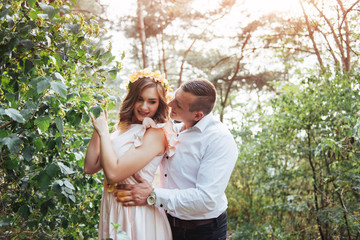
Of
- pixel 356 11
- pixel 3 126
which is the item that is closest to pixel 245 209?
pixel 356 11

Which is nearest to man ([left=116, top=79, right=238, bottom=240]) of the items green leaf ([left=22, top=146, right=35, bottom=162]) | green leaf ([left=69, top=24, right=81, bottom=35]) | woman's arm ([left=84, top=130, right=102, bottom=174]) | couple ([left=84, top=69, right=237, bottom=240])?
couple ([left=84, top=69, right=237, bottom=240])

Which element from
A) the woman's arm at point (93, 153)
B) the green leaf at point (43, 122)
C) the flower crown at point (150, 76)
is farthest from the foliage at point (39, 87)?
the flower crown at point (150, 76)

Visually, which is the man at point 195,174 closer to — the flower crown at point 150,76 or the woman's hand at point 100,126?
the flower crown at point 150,76

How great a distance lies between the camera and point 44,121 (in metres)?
1.45

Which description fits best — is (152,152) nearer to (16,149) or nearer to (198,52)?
(16,149)

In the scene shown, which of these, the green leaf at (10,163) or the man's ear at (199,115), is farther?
the man's ear at (199,115)

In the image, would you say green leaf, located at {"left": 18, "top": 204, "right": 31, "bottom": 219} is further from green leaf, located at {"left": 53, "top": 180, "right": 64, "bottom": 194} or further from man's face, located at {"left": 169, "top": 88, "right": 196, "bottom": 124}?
man's face, located at {"left": 169, "top": 88, "right": 196, "bottom": 124}

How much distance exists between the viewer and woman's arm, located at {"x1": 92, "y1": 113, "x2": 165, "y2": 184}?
6.35 ft

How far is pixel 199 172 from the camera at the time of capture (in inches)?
82.6

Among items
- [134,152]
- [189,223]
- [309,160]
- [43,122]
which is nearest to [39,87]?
[43,122]

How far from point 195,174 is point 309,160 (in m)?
2.93

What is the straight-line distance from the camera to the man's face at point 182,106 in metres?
2.28

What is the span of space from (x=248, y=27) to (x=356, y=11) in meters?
4.62

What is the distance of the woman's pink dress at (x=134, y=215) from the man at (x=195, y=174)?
0.24 ft
